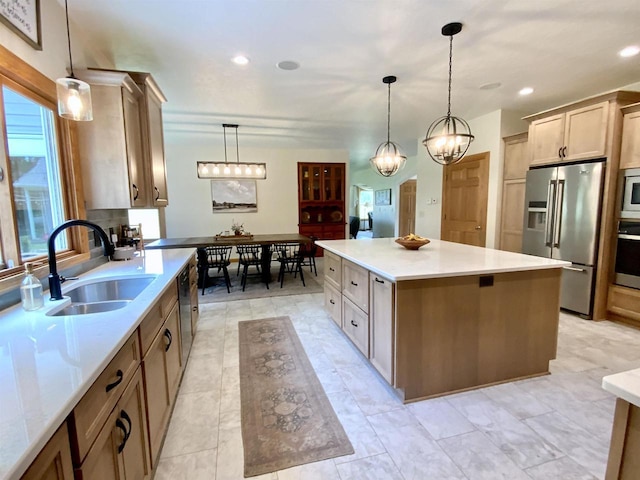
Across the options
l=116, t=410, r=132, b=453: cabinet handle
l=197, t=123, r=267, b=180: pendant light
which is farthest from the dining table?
l=116, t=410, r=132, b=453: cabinet handle

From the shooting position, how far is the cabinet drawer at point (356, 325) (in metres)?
2.43

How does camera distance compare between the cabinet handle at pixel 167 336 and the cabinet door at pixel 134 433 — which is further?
the cabinet handle at pixel 167 336

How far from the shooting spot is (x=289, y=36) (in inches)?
97.7

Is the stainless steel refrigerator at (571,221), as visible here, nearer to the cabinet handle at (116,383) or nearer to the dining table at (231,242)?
the dining table at (231,242)

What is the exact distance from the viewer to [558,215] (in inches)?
139

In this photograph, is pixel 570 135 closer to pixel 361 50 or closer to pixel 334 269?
pixel 361 50

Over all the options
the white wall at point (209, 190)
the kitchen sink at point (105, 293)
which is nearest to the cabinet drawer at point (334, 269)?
the kitchen sink at point (105, 293)

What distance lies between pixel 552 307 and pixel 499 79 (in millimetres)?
2534

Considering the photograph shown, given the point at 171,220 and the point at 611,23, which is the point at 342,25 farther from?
the point at 171,220

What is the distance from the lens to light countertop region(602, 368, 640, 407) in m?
0.71

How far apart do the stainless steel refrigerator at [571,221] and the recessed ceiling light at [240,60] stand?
3567mm

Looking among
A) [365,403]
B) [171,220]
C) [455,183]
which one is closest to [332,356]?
[365,403]

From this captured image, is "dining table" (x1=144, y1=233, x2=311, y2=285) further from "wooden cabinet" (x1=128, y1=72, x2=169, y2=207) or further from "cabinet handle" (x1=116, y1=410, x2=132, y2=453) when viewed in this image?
"cabinet handle" (x1=116, y1=410, x2=132, y2=453)

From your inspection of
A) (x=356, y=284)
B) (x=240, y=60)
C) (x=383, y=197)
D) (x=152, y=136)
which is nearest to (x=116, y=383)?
(x=356, y=284)
